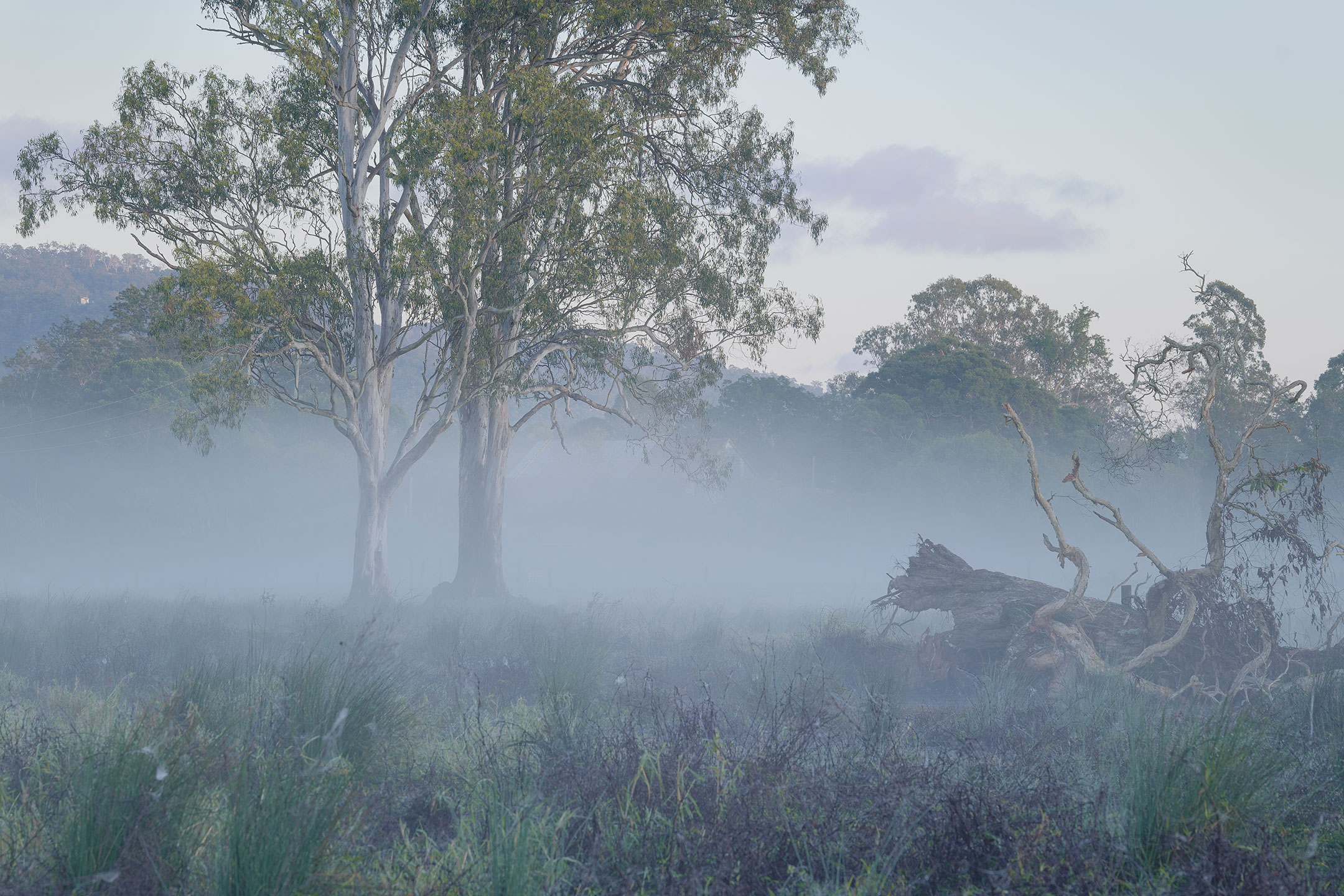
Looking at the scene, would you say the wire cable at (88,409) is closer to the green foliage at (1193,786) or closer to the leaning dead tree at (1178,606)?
the leaning dead tree at (1178,606)

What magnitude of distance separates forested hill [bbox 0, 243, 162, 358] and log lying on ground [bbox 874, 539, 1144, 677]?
346 ft

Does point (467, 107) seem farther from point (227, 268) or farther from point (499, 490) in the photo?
point (499, 490)

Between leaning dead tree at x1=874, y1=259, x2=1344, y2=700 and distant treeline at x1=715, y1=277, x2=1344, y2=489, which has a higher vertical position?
distant treeline at x1=715, y1=277, x2=1344, y2=489

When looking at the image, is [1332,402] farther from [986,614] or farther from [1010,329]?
[986,614]

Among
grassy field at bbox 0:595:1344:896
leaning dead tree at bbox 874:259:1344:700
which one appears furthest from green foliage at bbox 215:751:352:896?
leaning dead tree at bbox 874:259:1344:700

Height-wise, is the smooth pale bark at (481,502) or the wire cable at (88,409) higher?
the wire cable at (88,409)

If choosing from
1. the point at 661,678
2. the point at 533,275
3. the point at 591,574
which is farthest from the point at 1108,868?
the point at 591,574

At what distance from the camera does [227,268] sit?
1327cm

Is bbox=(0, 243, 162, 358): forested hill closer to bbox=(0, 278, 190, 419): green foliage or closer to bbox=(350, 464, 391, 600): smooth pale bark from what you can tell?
bbox=(0, 278, 190, 419): green foliage

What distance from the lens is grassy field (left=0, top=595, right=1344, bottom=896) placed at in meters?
2.86

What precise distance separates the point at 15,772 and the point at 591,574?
41095 millimetres

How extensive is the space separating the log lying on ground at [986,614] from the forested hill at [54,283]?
105 m

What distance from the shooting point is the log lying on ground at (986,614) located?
9.63m

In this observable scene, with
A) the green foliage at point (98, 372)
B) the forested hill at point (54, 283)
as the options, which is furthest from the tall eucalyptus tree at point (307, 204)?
the forested hill at point (54, 283)
